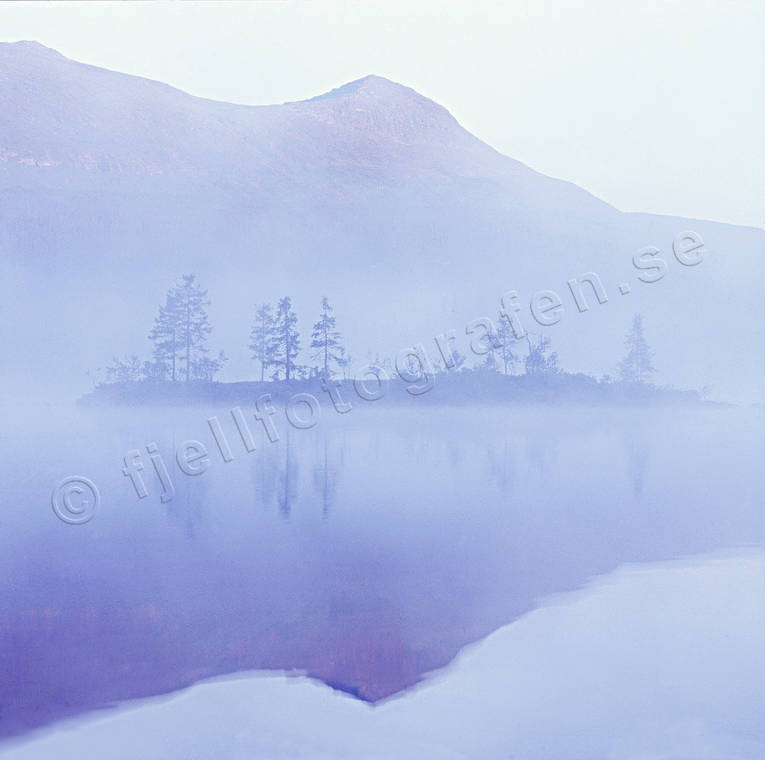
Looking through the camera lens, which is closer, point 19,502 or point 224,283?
point 19,502

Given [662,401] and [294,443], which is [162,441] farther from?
[662,401]

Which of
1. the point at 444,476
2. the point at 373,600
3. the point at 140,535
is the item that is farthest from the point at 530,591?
the point at 444,476

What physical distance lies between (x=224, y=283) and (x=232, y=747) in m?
42.3

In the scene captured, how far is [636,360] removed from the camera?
91.5ft

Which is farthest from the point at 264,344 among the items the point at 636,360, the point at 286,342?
the point at 636,360

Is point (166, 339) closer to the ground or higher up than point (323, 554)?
higher up

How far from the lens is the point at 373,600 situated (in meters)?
4.89

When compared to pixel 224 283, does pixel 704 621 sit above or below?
below

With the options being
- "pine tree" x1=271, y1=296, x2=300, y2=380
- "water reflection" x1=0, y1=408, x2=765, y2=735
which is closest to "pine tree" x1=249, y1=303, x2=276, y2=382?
"pine tree" x1=271, y1=296, x2=300, y2=380

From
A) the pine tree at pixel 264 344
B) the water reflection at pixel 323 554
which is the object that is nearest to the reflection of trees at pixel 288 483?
the water reflection at pixel 323 554

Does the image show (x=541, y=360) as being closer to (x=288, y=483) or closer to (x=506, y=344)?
(x=506, y=344)

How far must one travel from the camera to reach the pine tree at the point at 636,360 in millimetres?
27234

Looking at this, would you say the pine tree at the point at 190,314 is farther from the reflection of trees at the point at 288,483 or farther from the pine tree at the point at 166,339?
the reflection of trees at the point at 288,483

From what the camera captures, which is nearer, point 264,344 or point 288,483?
point 288,483
